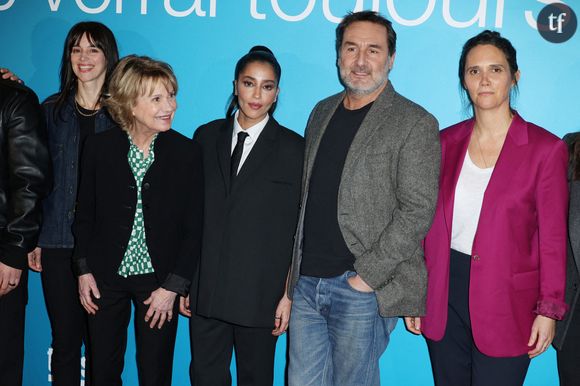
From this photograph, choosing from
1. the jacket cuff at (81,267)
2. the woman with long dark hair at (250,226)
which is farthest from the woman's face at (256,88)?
the jacket cuff at (81,267)

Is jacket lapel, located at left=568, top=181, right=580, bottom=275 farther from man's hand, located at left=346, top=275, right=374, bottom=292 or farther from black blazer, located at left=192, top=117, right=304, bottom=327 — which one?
black blazer, located at left=192, top=117, right=304, bottom=327

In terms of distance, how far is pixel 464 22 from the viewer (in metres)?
2.88

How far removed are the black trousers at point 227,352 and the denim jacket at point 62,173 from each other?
0.81 meters

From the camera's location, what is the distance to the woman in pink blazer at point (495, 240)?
6.96 feet

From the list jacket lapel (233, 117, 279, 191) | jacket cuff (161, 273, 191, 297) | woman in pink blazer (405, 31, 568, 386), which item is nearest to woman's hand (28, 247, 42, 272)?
jacket cuff (161, 273, 191, 297)

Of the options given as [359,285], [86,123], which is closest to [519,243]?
[359,285]

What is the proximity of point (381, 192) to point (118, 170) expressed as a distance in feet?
Result: 3.62

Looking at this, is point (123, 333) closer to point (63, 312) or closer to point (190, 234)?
point (63, 312)

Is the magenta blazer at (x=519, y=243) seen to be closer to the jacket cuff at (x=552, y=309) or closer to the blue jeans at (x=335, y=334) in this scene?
the jacket cuff at (x=552, y=309)

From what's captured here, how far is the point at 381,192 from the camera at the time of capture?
226 centimetres

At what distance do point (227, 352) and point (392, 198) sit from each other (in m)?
1.05

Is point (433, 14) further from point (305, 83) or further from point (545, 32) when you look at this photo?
point (305, 83)

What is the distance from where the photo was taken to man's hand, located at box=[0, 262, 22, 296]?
241 centimetres

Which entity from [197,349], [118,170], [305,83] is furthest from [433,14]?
[197,349]
